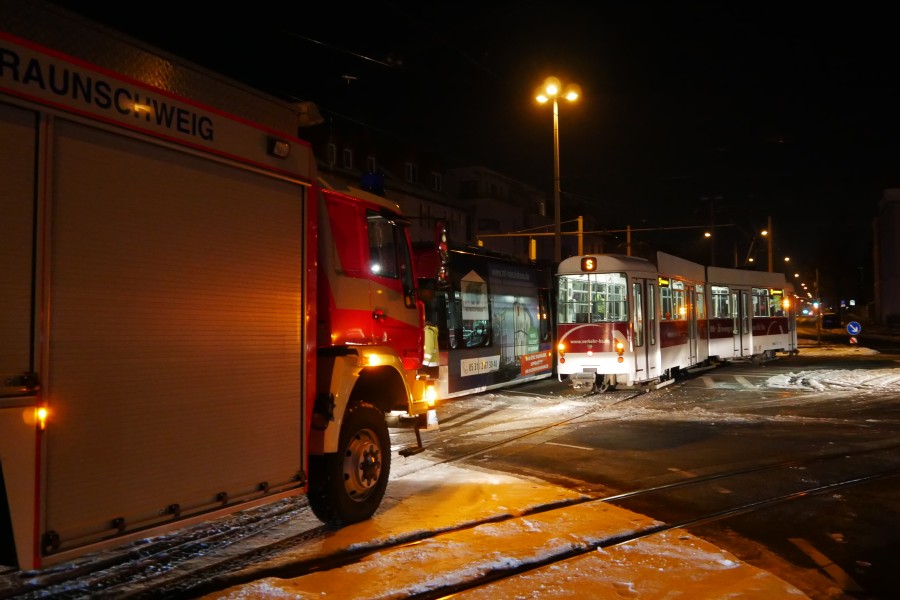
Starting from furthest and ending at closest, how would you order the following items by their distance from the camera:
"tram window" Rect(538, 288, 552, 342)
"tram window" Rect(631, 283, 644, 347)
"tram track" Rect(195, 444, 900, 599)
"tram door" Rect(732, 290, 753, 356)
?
"tram door" Rect(732, 290, 753, 356) → "tram window" Rect(538, 288, 552, 342) → "tram window" Rect(631, 283, 644, 347) → "tram track" Rect(195, 444, 900, 599)

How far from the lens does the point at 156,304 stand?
4.41 meters

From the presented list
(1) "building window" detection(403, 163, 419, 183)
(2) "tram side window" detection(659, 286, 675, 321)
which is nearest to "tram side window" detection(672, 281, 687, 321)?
(2) "tram side window" detection(659, 286, 675, 321)

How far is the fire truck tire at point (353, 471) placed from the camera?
5.91 m

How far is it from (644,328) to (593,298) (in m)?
1.42

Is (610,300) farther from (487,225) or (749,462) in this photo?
(487,225)

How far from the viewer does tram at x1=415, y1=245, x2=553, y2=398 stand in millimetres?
14992

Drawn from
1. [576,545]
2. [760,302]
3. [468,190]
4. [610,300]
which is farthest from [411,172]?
[576,545]

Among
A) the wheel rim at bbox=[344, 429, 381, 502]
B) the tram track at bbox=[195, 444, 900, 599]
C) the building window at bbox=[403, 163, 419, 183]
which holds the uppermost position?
the building window at bbox=[403, 163, 419, 183]

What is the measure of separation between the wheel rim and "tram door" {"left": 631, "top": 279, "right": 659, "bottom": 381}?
10743 mm

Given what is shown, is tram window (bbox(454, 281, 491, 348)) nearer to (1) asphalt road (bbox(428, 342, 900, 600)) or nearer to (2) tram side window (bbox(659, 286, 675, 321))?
(1) asphalt road (bbox(428, 342, 900, 600))

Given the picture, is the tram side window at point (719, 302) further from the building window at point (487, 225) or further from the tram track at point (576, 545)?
the building window at point (487, 225)

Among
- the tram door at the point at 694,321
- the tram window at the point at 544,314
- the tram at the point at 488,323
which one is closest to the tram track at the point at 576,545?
the tram at the point at 488,323

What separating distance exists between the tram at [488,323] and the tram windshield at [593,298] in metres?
1.51

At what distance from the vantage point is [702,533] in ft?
19.8
